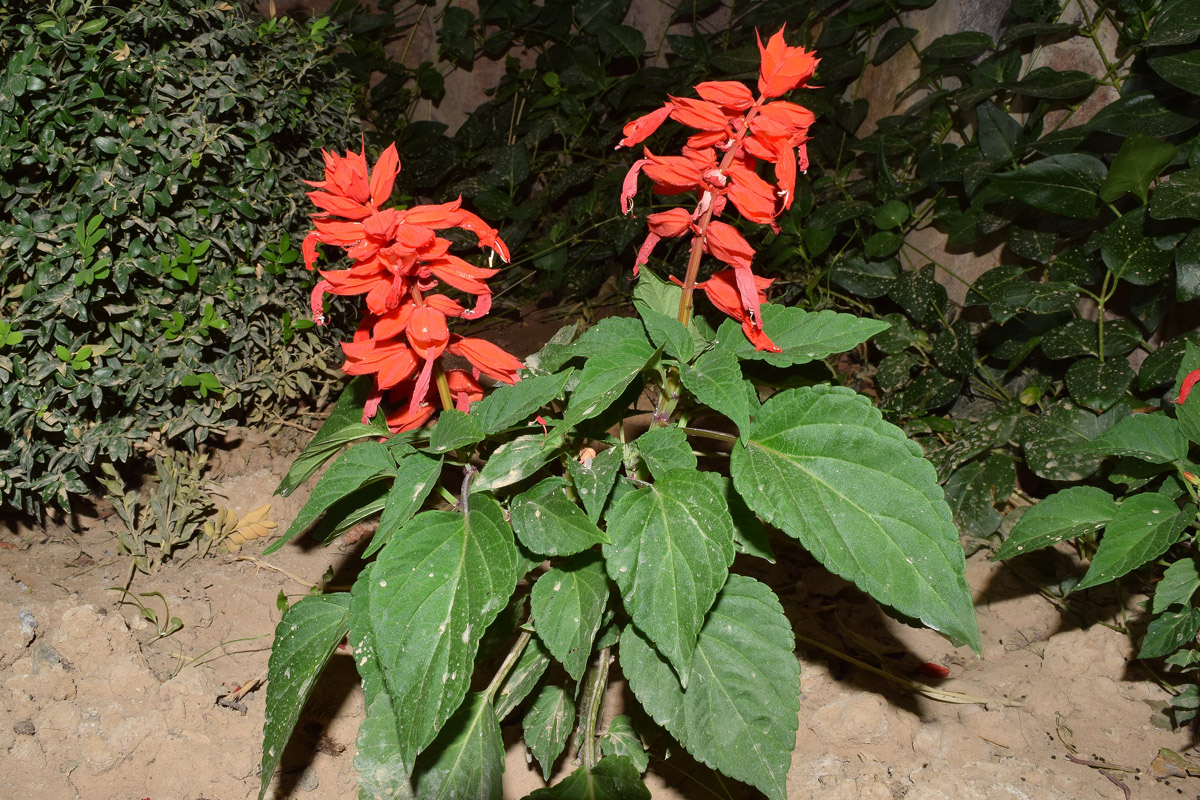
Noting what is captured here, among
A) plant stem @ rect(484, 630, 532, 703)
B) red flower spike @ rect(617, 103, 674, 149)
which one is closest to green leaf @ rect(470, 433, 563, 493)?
plant stem @ rect(484, 630, 532, 703)

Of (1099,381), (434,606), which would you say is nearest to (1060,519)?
(1099,381)

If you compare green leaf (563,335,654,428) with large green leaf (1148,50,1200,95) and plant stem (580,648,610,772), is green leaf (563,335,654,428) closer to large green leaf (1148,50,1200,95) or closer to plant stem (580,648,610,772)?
plant stem (580,648,610,772)

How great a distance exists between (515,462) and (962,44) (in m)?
1.97

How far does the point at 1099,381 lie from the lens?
1.86 meters

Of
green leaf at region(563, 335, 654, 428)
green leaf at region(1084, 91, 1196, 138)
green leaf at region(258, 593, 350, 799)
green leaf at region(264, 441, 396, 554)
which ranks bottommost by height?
green leaf at region(258, 593, 350, 799)

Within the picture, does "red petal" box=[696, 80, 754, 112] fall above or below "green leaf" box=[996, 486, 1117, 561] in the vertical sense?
above

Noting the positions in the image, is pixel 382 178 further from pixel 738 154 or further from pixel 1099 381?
pixel 1099 381

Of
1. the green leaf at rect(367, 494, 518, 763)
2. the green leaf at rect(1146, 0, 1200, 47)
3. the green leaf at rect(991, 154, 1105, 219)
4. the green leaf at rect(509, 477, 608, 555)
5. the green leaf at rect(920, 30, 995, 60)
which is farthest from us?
the green leaf at rect(920, 30, 995, 60)

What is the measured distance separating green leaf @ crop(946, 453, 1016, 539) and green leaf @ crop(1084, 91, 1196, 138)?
814 millimetres

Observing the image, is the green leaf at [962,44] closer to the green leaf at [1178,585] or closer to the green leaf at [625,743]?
the green leaf at [1178,585]

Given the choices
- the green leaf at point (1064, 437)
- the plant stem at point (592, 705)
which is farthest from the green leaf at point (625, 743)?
the green leaf at point (1064, 437)

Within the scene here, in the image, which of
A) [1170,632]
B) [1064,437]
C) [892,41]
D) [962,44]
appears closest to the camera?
[1170,632]

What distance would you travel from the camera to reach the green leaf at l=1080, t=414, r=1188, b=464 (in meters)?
1.41

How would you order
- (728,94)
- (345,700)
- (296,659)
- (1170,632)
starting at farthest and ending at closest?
(345,700)
(1170,632)
(296,659)
(728,94)
